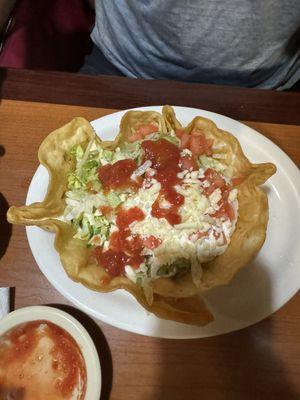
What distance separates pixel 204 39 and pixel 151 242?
32.1 inches

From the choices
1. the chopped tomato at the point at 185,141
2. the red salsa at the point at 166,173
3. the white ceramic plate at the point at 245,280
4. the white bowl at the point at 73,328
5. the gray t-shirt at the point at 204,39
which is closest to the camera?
the white bowl at the point at 73,328

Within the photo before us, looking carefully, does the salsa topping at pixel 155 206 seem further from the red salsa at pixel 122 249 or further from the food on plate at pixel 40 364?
the food on plate at pixel 40 364

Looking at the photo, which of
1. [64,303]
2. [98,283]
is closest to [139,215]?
[98,283]

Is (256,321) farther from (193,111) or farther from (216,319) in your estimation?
(193,111)

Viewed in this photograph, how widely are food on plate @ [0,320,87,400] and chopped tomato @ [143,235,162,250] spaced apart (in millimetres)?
320

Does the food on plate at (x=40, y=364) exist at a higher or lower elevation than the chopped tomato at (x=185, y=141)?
lower

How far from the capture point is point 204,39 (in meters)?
1.65

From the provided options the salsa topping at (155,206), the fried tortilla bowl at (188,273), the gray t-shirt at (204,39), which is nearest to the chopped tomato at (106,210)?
the salsa topping at (155,206)

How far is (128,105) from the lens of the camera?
5.29 feet

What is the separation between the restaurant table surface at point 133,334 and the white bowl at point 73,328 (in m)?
0.12

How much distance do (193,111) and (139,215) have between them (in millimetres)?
428

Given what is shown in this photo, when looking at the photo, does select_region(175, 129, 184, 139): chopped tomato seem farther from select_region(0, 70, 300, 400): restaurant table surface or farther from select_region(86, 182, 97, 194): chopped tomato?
select_region(86, 182, 97, 194): chopped tomato

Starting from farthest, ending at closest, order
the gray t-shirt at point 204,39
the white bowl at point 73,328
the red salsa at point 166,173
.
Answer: the gray t-shirt at point 204,39, the red salsa at point 166,173, the white bowl at point 73,328

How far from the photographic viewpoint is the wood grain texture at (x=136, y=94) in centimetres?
160
